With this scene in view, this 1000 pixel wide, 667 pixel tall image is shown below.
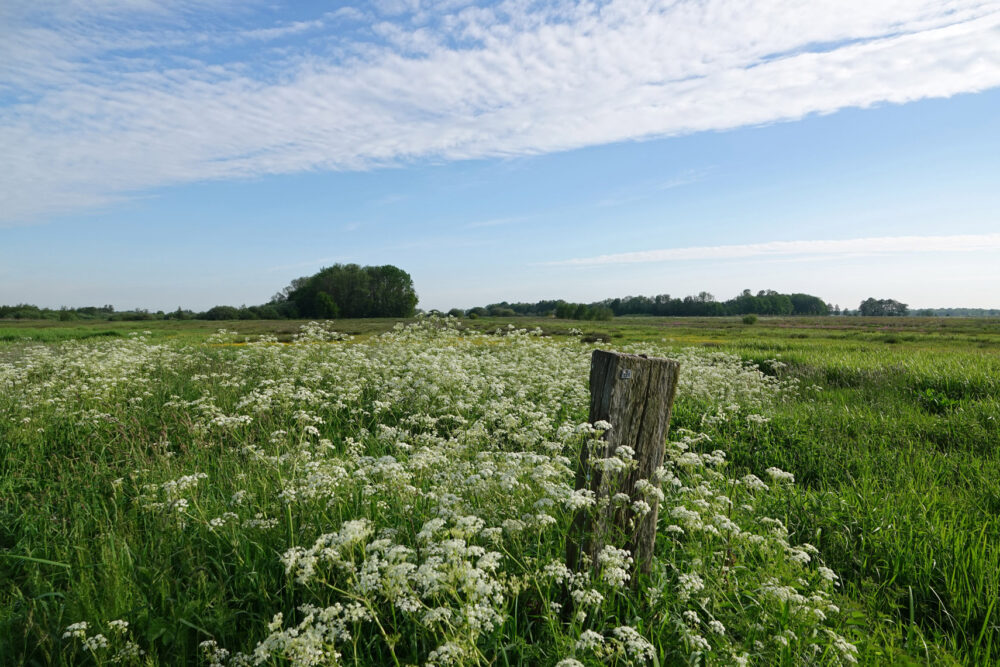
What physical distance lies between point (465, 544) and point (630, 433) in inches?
60.1

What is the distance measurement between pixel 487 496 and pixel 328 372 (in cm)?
645

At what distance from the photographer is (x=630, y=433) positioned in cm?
385

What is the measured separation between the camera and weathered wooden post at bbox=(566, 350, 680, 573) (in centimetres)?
373

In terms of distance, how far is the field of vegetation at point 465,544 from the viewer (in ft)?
10.0

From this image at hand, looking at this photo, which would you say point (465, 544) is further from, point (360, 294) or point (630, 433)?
point (360, 294)

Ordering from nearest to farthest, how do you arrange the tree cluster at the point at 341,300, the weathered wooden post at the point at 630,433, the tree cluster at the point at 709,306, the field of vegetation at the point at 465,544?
1. the field of vegetation at the point at 465,544
2. the weathered wooden post at the point at 630,433
3. the tree cluster at the point at 341,300
4. the tree cluster at the point at 709,306

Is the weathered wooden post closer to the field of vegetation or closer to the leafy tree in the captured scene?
the field of vegetation

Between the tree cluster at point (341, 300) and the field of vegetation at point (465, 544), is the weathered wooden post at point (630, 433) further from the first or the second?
the tree cluster at point (341, 300)

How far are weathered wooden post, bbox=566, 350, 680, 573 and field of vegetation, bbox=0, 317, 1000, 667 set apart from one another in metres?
0.14

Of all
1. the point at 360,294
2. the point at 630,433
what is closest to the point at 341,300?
the point at 360,294

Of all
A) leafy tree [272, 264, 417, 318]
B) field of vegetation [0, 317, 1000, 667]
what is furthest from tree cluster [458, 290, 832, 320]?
field of vegetation [0, 317, 1000, 667]

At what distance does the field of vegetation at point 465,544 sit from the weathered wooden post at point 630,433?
14 centimetres

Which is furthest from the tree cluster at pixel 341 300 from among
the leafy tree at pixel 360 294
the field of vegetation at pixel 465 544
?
the field of vegetation at pixel 465 544


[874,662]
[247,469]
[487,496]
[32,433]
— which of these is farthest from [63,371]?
[874,662]
